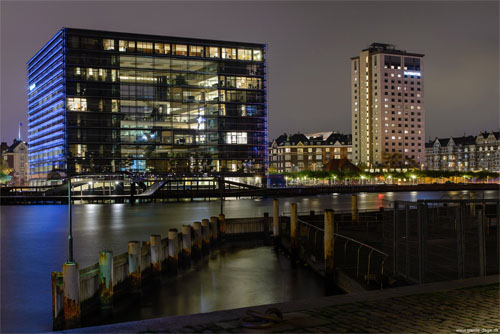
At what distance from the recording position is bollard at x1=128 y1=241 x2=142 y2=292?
2045 cm

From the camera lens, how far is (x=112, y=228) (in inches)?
2194

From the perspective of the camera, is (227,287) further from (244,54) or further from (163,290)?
(244,54)

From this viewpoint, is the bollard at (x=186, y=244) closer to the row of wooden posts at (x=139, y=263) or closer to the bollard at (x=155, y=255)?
the row of wooden posts at (x=139, y=263)

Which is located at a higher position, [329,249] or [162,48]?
[162,48]

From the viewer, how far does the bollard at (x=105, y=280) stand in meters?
17.5

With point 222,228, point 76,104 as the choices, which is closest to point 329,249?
point 222,228

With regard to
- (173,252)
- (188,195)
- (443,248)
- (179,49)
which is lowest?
(188,195)

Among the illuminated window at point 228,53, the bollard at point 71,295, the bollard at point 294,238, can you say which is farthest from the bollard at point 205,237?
the illuminated window at point 228,53

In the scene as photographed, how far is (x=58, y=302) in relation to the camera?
49.0 feet

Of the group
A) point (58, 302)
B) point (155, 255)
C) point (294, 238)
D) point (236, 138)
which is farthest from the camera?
point (236, 138)

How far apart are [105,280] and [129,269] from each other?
293cm

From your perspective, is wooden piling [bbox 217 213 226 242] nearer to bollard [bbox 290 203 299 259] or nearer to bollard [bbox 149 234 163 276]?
bollard [bbox 290 203 299 259]

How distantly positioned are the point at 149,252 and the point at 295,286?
7612 mm

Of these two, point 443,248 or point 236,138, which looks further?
point 236,138
